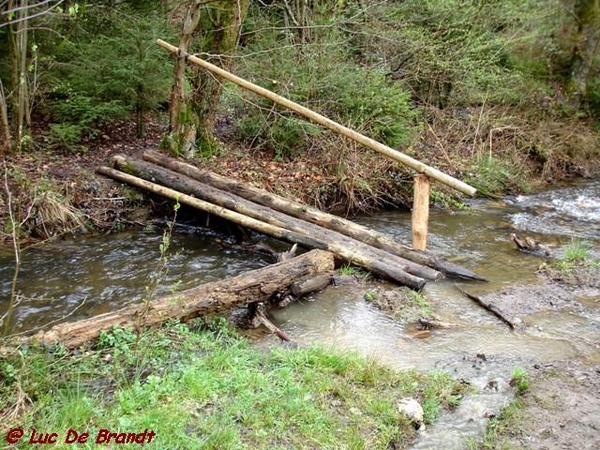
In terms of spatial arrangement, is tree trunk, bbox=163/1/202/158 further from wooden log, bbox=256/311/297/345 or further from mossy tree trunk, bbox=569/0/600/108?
mossy tree trunk, bbox=569/0/600/108

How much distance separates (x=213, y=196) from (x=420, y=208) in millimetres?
3065

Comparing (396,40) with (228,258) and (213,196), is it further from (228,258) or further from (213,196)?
(228,258)

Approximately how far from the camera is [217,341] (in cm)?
447

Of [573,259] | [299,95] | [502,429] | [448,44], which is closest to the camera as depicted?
[502,429]

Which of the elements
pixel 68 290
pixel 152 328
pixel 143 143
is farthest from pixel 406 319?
pixel 143 143

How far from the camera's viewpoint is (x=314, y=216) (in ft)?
24.2

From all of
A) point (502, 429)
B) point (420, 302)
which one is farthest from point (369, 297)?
point (502, 429)

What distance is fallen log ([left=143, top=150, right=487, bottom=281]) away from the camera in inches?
260

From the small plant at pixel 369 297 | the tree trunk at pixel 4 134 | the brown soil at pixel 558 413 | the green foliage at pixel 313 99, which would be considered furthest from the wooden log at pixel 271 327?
the tree trunk at pixel 4 134

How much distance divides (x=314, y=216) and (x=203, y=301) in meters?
2.98

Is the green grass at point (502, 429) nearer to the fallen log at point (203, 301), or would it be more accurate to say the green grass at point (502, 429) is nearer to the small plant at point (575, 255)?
the fallen log at point (203, 301)

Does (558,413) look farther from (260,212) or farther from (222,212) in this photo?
(222,212)

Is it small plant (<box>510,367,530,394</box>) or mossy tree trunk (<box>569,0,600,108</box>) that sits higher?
mossy tree trunk (<box>569,0,600,108</box>)

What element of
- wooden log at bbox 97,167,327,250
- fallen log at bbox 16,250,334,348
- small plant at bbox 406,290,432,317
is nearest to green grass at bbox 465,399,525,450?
small plant at bbox 406,290,432,317
